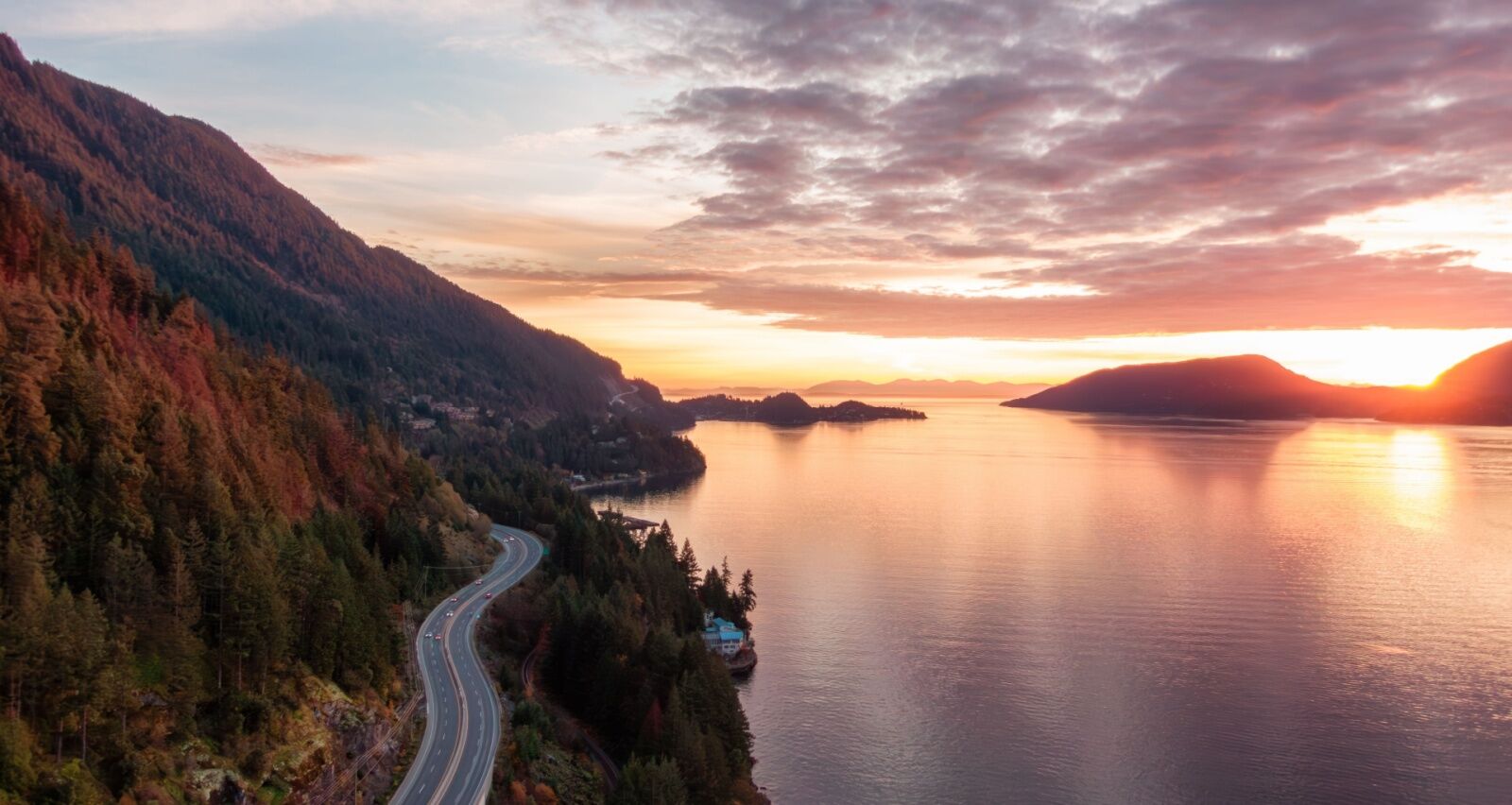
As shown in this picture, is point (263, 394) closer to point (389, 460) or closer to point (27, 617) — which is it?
point (389, 460)

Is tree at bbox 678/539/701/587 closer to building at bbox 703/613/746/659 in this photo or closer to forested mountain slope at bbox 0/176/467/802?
building at bbox 703/613/746/659

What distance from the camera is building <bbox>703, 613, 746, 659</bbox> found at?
78.6 metres

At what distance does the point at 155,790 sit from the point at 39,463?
16.6 meters

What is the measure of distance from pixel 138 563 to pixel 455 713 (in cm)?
1780

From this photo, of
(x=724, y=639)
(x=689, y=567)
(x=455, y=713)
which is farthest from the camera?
(x=689, y=567)

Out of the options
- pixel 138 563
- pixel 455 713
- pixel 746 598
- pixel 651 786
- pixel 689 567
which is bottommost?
pixel 746 598

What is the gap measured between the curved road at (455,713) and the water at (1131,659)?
20019mm

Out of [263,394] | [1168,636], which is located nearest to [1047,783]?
[1168,636]

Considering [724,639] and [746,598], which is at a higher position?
[746,598]

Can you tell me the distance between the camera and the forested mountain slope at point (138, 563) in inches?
1198

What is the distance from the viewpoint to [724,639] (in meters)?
79.4

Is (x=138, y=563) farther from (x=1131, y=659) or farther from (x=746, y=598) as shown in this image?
(x=1131, y=659)

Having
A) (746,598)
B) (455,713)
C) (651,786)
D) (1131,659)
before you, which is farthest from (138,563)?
(1131,659)

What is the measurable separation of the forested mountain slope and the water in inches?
1206
